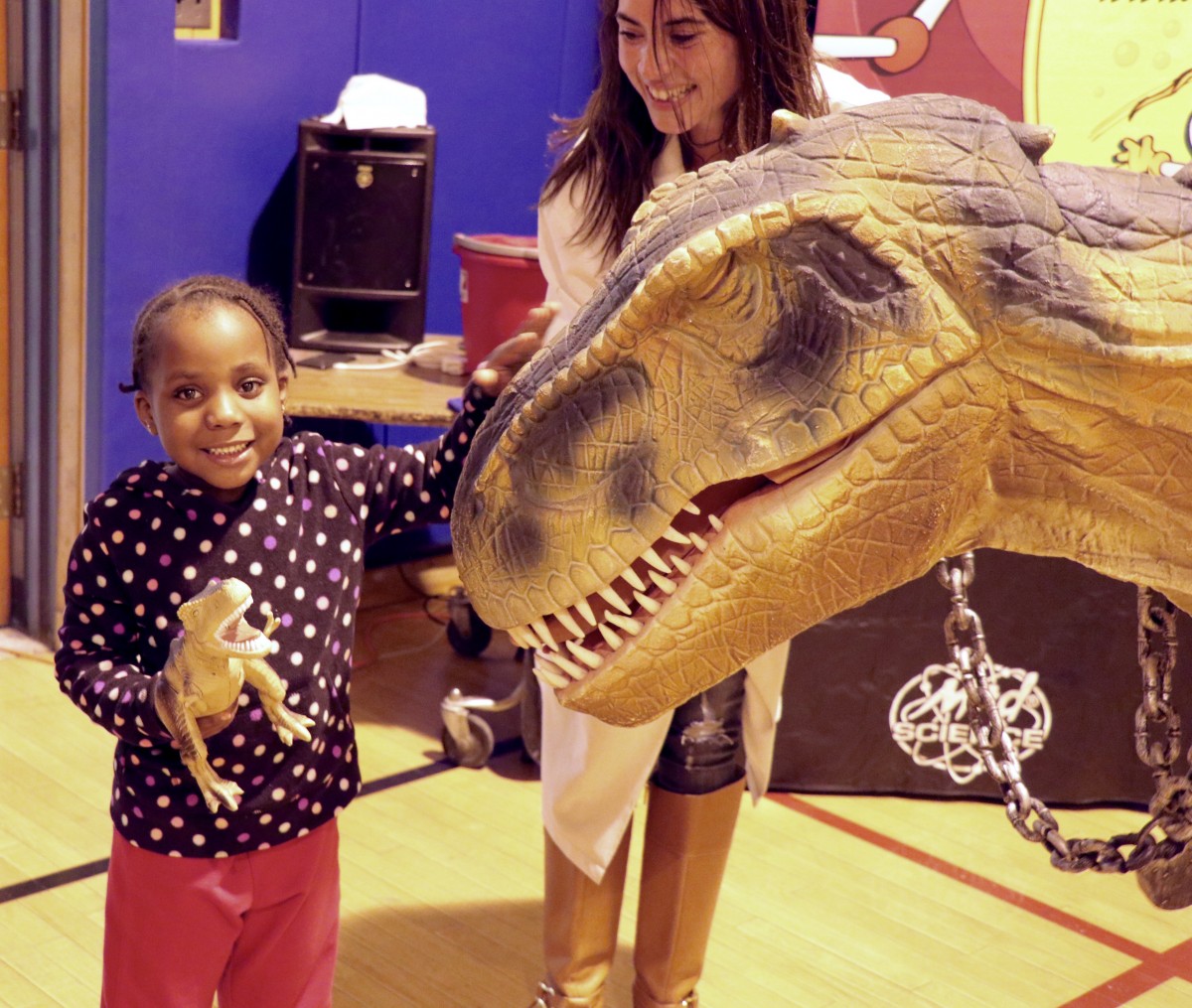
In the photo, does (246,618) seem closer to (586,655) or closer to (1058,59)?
(586,655)

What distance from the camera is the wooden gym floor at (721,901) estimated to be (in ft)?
8.75

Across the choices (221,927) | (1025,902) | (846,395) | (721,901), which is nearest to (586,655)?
(846,395)

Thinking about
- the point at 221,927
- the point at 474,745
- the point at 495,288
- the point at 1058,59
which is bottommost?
Answer: the point at 474,745

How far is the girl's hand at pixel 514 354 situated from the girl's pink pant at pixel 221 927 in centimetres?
62

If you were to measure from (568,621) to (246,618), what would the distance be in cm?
81

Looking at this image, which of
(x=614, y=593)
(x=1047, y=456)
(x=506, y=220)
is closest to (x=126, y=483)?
(x=614, y=593)

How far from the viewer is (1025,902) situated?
10.2 ft

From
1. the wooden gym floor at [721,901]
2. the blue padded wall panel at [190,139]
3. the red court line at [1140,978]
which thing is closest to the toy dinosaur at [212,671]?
the wooden gym floor at [721,901]

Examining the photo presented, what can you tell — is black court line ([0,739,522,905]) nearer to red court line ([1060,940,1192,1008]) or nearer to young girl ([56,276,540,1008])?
young girl ([56,276,540,1008])

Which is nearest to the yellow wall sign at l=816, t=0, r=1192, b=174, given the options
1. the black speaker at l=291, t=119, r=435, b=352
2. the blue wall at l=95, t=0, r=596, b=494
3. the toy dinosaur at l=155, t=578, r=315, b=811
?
the blue wall at l=95, t=0, r=596, b=494

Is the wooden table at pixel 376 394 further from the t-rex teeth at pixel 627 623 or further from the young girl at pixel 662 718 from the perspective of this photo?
the t-rex teeth at pixel 627 623

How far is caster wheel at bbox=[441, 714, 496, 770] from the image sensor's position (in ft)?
12.0

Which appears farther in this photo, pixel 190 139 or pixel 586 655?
pixel 190 139

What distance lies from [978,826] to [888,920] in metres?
0.61
